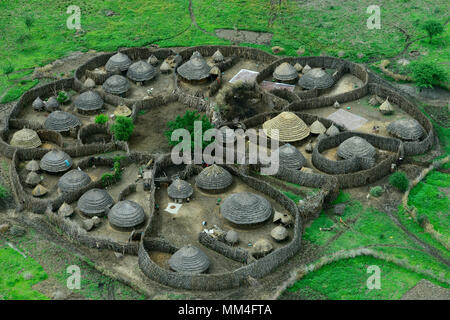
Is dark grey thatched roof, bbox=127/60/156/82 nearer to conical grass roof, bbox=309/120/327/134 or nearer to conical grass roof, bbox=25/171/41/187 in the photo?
conical grass roof, bbox=25/171/41/187

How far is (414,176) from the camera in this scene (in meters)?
48.4

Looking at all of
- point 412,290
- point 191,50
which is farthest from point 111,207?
point 191,50

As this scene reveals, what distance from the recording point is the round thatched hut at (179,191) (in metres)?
46.1

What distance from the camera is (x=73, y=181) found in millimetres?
46750

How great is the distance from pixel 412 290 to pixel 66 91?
40.4m

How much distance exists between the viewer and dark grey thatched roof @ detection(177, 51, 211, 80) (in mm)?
61875

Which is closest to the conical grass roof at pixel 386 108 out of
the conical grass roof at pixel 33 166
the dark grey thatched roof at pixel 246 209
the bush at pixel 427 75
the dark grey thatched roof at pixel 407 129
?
the dark grey thatched roof at pixel 407 129

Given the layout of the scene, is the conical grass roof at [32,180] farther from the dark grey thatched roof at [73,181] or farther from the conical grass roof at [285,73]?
the conical grass roof at [285,73]

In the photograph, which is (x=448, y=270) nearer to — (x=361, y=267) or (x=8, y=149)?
(x=361, y=267)

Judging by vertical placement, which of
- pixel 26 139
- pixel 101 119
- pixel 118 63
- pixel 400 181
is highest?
pixel 118 63

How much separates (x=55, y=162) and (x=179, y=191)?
11184mm

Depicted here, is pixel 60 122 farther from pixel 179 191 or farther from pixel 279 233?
pixel 279 233

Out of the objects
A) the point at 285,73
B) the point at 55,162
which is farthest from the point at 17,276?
the point at 285,73

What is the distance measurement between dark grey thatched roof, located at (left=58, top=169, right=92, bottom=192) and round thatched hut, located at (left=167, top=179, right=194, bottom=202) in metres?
6.89
